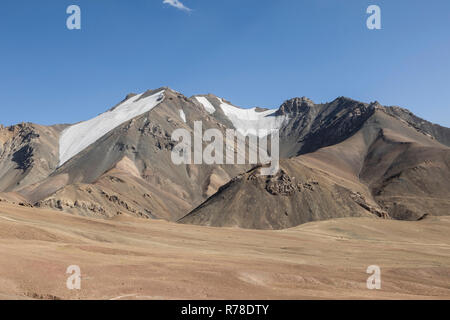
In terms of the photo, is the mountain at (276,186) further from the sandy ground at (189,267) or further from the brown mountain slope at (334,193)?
the sandy ground at (189,267)

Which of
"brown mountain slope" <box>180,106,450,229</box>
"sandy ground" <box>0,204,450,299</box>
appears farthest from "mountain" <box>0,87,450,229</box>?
"sandy ground" <box>0,204,450,299</box>

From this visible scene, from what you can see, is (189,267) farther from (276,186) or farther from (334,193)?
(334,193)

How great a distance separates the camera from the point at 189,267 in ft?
105

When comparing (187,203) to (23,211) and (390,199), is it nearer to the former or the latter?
(390,199)

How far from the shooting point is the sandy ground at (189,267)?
2506 cm

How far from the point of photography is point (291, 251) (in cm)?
5434

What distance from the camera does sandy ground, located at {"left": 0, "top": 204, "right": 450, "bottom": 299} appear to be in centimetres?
2506

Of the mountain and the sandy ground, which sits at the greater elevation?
the mountain

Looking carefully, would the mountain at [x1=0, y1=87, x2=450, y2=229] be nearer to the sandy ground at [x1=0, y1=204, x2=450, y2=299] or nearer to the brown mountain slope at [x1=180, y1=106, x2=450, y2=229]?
the brown mountain slope at [x1=180, y1=106, x2=450, y2=229]

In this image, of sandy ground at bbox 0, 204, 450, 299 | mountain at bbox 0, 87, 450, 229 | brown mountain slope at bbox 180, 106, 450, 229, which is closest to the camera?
sandy ground at bbox 0, 204, 450, 299

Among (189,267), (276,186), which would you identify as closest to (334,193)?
(276,186)

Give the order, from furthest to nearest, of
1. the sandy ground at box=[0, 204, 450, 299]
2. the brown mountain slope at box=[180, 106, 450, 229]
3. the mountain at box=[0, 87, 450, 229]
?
1. the mountain at box=[0, 87, 450, 229]
2. the brown mountain slope at box=[180, 106, 450, 229]
3. the sandy ground at box=[0, 204, 450, 299]
